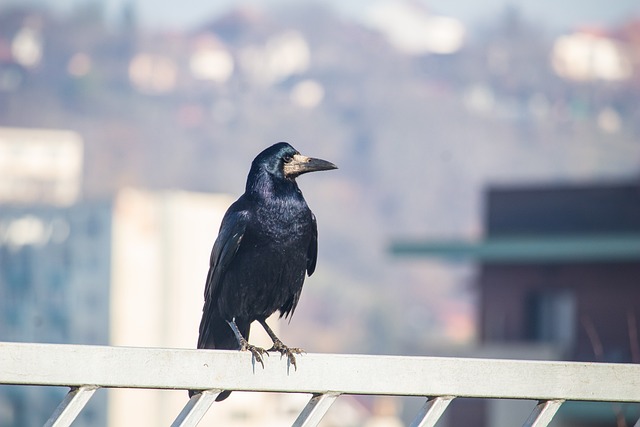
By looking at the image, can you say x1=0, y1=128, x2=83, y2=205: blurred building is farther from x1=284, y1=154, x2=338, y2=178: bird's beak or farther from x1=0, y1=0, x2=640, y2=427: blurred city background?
x1=284, y1=154, x2=338, y2=178: bird's beak

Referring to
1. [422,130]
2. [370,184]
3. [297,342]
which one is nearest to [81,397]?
[297,342]

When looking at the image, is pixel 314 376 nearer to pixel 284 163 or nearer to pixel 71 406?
pixel 71 406

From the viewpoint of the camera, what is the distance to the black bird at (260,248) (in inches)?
278

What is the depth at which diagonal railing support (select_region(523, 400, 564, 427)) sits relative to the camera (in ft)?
16.4

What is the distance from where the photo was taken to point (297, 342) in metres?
138

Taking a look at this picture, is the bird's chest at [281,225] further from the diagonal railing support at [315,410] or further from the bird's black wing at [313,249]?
the diagonal railing support at [315,410]

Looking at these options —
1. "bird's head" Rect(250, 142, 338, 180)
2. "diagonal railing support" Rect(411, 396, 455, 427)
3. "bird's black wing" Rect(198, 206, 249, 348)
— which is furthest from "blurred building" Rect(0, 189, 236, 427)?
"diagonal railing support" Rect(411, 396, 455, 427)

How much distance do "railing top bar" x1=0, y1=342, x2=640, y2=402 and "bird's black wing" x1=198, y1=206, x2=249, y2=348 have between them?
2.19 m

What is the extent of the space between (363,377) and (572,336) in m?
24.5

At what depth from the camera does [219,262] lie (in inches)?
283

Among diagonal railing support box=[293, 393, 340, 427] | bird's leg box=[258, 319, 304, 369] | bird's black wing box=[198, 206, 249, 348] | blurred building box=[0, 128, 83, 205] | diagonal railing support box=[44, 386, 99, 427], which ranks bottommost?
diagonal railing support box=[293, 393, 340, 427]

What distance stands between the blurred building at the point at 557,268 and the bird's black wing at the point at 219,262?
65.8 ft

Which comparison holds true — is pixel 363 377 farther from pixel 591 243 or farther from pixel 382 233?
pixel 382 233

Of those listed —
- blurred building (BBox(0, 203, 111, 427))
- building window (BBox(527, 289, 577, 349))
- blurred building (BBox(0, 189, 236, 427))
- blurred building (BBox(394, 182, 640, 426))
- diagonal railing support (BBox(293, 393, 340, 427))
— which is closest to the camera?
diagonal railing support (BBox(293, 393, 340, 427))
